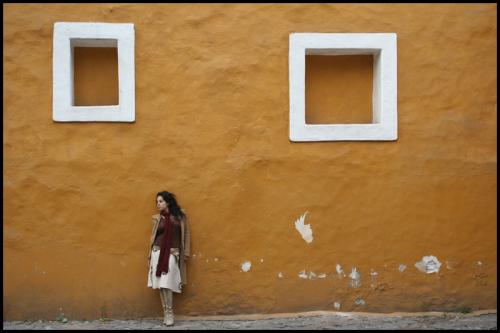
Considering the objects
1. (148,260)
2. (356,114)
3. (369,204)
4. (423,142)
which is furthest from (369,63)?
(148,260)

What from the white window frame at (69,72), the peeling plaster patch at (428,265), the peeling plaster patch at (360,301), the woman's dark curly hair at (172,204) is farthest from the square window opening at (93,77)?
the peeling plaster patch at (428,265)

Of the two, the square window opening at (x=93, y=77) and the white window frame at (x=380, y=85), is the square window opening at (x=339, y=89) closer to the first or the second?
the white window frame at (x=380, y=85)

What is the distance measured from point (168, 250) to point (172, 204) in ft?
1.45

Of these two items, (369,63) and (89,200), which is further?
(369,63)

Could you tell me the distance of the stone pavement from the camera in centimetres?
642

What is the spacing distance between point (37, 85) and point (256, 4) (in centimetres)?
231

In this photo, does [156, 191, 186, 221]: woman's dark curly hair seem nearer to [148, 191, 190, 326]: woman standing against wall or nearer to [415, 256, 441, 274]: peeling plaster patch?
[148, 191, 190, 326]: woman standing against wall

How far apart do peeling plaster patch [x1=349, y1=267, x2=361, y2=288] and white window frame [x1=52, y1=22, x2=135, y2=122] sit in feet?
8.75

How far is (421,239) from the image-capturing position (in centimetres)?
679

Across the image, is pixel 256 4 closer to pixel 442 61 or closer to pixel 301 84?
pixel 301 84

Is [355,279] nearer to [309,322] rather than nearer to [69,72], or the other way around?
[309,322]

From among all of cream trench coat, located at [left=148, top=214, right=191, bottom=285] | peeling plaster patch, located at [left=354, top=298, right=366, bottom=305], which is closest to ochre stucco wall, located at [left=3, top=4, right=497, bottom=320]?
peeling plaster patch, located at [left=354, top=298, right=366, bottom=305]

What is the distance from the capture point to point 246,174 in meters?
6.71

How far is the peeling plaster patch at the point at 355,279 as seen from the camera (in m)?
6.76
